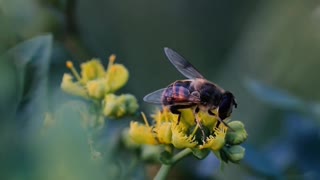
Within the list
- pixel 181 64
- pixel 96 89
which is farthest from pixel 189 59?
pixel 96 89

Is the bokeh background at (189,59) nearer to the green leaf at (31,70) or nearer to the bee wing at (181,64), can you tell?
the green leaf at (31,70)

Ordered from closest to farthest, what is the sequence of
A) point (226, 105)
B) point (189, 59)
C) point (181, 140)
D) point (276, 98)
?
point (181, 140), point (226, 105), point (276, 98), point (189, 59)

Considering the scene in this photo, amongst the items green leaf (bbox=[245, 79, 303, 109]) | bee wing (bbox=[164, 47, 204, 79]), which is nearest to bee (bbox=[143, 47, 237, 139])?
bee wing (bbox=[164, 47, 204, 79])

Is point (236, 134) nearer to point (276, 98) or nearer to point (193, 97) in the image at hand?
point (193, 97)

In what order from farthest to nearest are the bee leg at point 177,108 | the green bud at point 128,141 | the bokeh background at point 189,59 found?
the green bud at point 128,141 < the bee leg at point 177,108 < the bokeh background at point 189,59

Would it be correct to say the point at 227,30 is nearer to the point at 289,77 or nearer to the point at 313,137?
the point at 289,77

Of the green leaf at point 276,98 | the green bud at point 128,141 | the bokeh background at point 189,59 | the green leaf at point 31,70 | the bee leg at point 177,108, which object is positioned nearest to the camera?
the bokeh background at point 189,59

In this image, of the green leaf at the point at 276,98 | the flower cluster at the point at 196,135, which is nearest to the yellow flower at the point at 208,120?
the flower cluster at the point at 196,135
